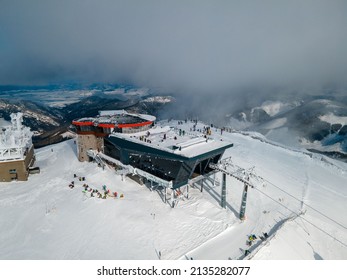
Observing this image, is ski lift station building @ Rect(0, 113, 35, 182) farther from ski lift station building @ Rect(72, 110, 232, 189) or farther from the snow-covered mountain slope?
ski lift station building @ Rect(72, 110, 232, 189)

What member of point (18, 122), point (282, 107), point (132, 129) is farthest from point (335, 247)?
point (282, 107)

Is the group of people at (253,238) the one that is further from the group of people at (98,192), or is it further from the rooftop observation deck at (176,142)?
the group of people at (98,192)

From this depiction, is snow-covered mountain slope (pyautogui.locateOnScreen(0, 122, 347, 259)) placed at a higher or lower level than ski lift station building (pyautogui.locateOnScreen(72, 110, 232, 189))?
lower

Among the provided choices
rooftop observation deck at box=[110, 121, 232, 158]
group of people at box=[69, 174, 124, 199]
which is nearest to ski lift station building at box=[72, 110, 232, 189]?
rooftop observation deck at box=[110, 121, 232, 158]

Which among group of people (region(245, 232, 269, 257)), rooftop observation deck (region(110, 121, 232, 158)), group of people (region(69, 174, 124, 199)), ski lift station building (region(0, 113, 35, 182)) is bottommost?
group of people (region(245, 232, 269, 257))

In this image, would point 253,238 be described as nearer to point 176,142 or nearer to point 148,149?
point 176,142
